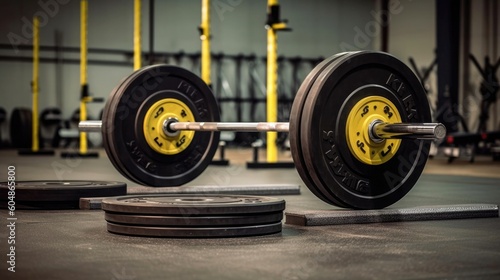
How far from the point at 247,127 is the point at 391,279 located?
1.95 metres

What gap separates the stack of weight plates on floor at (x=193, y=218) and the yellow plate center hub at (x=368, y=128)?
507mm

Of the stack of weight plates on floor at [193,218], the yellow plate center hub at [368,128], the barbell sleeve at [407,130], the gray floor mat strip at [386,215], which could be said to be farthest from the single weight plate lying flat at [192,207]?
the barbell sleeve at [407,130]

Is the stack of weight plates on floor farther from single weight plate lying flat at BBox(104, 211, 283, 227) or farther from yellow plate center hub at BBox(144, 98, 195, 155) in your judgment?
yellow plate center hub at BBox(144, 98, 195, 155)

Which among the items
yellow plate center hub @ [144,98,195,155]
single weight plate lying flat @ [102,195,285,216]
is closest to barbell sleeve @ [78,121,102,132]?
yellow plate center hub @ [144,98,195,155]

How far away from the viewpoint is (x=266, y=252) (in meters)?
2.57

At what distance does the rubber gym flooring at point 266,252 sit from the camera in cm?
218

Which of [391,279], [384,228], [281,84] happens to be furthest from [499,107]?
[391,279]

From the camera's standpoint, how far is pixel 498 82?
469 inches

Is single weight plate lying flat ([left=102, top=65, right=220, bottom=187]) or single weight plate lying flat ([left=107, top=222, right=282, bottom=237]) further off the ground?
single weight plate lying flat ([left=102, top=65, right=220, bottom=187])

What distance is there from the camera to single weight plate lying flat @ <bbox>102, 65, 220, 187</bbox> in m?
4.54

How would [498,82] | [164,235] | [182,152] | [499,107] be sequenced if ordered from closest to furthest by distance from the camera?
1. [164,235]
2. [182,152]
3. [498,82]
4. [499,107]

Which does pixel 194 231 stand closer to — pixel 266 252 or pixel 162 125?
pixel 266 252

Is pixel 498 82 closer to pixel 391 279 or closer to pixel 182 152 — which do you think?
pixel 182 152

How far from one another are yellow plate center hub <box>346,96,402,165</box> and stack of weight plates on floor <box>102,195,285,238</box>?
0.51 metres
